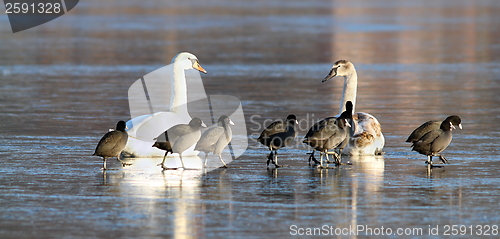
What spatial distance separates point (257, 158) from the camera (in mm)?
12008

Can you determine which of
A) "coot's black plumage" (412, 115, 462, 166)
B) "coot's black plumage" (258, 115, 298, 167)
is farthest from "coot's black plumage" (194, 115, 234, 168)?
"coot's black plumage" (412, 115, 462, 166)

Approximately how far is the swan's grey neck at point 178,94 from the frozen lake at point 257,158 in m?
1.13

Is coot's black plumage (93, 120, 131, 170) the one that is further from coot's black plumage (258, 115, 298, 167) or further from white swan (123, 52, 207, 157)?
coot's black plumage (258, 115, 298, 167)

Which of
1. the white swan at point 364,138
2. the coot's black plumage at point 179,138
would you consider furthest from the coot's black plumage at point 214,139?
the white swan at point 364,138

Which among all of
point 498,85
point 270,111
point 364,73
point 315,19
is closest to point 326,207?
point 270,111

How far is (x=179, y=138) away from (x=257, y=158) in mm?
1487

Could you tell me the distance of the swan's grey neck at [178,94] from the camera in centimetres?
1259

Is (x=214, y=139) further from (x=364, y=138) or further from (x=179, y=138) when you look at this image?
(x=364, y=138)

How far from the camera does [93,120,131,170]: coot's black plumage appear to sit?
10.7m

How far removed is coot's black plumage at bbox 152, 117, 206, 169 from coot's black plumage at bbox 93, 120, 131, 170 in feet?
1.46

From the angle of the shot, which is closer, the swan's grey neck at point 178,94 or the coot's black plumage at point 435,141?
the coot's black plumage at point 435,141

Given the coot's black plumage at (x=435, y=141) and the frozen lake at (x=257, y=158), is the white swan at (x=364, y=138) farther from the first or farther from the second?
the coot's black plumage at (x=435, y=141)

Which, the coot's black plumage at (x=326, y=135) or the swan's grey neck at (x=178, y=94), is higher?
the swan's grey neck at (x=178, y=94)

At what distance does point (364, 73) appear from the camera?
26.4 metres
